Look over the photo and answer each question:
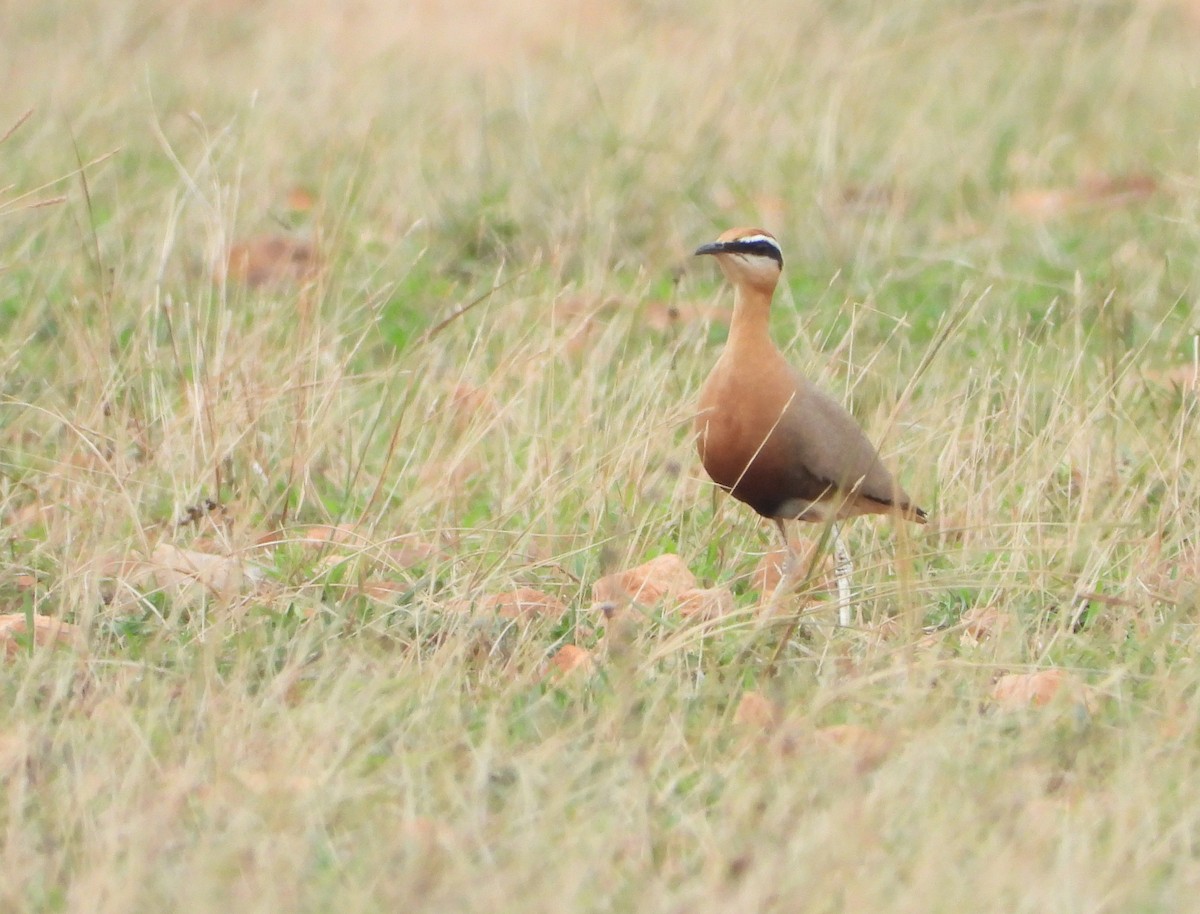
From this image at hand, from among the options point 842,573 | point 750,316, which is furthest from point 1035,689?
point 750,316

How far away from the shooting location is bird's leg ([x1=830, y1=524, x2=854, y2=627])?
166 inches

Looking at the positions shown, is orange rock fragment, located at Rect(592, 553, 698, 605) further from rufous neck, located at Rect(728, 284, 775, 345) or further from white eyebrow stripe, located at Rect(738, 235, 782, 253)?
white eyebrow stripe, located at Rect(738, 235, 782, 253)

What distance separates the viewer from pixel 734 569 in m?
4.82

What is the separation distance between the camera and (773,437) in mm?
4590

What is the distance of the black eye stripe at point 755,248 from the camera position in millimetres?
4840

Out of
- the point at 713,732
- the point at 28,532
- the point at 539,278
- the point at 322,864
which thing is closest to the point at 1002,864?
the point at 713,732

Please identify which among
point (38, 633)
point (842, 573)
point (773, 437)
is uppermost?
point (773, 437)

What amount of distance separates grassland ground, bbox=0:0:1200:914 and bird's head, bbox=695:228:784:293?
1.22 ft

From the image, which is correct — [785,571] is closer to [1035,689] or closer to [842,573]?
[842,573]

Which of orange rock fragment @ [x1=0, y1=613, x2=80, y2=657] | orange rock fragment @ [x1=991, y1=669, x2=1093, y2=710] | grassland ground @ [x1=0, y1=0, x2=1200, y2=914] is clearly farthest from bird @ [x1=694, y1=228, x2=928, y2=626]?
orange rock fragment @ [x1=0, y1=613, x2=80, y2=657]

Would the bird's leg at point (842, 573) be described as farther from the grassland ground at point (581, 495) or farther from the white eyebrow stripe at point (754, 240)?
the white eyebrow stripe at point (754, 240)

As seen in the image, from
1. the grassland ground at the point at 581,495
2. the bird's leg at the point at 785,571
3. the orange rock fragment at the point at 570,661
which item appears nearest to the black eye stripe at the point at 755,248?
the grassland ground at the point at 581,495

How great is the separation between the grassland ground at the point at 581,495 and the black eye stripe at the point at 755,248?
0.41 metres

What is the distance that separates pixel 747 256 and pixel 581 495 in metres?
0.71
